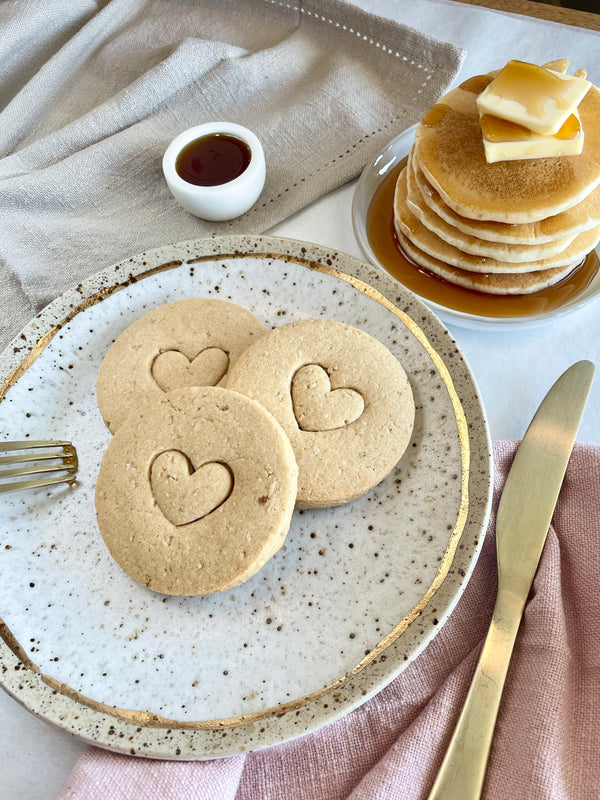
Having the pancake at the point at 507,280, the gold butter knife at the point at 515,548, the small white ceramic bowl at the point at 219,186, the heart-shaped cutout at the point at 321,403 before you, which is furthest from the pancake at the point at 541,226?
the small white ceramic bowl at the point at 219,186

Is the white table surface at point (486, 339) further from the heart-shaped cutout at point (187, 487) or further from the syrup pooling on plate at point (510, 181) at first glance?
the heart-shaped cutout at point (187, 487)

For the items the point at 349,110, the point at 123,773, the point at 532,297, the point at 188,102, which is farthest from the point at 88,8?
the point at 123,773

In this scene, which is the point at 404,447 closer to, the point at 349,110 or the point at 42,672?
the point at 42,672

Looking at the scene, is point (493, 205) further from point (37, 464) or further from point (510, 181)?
point (37, 464)

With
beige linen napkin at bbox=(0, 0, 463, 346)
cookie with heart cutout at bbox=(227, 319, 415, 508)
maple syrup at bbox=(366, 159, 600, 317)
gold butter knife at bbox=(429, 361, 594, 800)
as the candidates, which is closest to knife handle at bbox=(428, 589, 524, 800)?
gold butter knife at bbox=(429, 361, 594, 800)

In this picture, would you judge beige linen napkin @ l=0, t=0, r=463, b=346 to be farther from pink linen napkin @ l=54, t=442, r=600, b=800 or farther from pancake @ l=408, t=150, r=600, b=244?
pink linen napkin @ l=54, t=442, r=600, b=800
